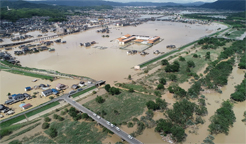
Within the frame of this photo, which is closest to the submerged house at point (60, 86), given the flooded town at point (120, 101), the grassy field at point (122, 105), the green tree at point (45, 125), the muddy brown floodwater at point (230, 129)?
the flooded town at point (120, 101)

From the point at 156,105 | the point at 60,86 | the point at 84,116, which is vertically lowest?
the point at 84,116

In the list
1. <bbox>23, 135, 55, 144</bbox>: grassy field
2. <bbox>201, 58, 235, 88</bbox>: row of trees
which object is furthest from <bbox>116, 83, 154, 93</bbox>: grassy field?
<bbox>23, 135, 55, 144</bbox>: grassy field

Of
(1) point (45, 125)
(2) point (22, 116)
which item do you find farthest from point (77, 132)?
(2) point (22, 116)

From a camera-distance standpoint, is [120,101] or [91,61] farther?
[91,61]

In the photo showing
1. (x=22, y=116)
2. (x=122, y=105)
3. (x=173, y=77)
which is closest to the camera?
(x=22, y=116)

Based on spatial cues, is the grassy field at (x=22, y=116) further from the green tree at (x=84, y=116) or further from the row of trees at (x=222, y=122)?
the row of trees at (x=222, y=122)

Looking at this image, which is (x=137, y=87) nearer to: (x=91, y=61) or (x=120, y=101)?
(x=120, y=101)
